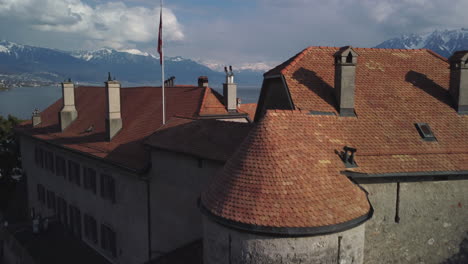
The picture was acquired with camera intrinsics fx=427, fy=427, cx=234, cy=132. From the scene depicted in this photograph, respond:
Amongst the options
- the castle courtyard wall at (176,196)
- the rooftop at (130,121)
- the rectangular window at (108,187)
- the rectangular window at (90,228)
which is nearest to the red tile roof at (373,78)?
the castle courtyard wall at (176,196)

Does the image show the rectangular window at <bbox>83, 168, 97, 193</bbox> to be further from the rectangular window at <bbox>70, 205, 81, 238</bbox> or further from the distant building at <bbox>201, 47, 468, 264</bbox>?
the distant building at <bbox>201, 47, 468, 264</bbox>

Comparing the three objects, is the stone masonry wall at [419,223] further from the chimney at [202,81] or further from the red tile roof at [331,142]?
the chimney at [202,81]

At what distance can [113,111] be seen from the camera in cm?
2288

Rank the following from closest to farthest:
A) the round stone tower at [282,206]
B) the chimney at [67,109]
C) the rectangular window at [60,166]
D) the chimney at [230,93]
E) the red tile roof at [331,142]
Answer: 1. the round stone tower at [282,206]
2. the red tile roof at [331,142]
3. the chimney at [230,93]
4. the rectangular window at [60,166]
5. the chimney at [67,109]

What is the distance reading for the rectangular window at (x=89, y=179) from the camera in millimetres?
22469

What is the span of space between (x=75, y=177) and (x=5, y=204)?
48.1 feet

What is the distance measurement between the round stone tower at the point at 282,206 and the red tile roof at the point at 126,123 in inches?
321

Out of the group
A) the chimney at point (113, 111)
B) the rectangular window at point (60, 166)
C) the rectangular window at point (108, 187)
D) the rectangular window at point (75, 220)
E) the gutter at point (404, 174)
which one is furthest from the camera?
the rectangular window at point (60, 166)

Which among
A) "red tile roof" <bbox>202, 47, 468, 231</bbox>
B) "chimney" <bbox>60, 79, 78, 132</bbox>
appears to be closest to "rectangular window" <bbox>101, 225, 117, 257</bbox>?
"chimney" <bbox>60, 79, 78, 132</bbox>

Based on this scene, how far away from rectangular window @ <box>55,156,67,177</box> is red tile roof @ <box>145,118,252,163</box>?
38.5 ft

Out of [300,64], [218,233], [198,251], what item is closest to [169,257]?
[198,251]

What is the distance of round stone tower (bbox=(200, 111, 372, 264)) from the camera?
954cm

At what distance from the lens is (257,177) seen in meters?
10.3

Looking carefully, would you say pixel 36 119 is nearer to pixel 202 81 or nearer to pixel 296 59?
pixel 202 81
